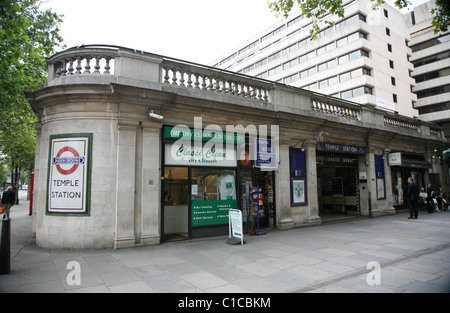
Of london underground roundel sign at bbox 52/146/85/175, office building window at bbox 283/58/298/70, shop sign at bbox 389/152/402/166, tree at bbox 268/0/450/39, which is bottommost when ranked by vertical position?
london underground roundel sign at bbox 52/146/85/175

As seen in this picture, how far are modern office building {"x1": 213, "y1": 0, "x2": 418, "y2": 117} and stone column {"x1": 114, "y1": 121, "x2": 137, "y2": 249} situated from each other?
35.7 meters

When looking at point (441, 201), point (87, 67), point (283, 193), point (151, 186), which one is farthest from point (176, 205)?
point (441, 201)

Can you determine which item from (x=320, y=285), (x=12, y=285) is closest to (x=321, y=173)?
(x=320, y=285)

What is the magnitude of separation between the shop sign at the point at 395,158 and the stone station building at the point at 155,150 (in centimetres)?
541

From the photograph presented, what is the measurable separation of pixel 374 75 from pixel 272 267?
4354 cm

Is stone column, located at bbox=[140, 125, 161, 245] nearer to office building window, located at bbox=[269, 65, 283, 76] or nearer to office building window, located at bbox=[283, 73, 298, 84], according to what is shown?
office building window, located at bbox=[283, 73, 298, 84]

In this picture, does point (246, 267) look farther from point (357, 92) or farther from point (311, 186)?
point (357, 92)

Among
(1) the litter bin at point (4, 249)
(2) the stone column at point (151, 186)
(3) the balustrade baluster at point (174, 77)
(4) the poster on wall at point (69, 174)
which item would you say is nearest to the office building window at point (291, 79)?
(3) the balustrade baluster at point (174, 77)

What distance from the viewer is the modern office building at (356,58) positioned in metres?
40.5

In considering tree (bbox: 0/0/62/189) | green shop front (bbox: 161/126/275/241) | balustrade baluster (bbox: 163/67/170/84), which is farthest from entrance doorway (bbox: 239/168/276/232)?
tree (bbox: 0/0/62/189)

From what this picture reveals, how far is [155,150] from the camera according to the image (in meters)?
8.28

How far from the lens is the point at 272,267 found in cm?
577

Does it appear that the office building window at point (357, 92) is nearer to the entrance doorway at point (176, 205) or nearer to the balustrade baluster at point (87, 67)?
the entrance doorway at point (176, 205)

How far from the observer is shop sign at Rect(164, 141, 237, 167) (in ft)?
28.5
